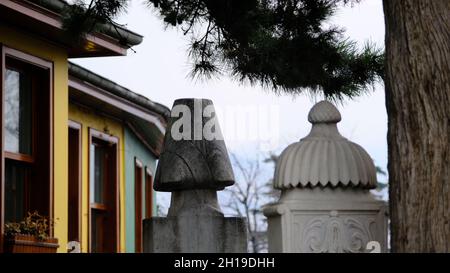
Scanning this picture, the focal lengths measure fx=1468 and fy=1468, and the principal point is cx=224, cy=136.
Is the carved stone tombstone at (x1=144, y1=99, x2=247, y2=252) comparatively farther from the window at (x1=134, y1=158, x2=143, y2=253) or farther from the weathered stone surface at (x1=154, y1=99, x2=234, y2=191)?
the window at (x1=134, y1=158, x2=143, y2=253)

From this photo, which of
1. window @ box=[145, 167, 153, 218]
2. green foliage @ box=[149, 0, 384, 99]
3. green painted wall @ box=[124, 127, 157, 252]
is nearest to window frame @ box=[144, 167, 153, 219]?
window @ box=[145, 167, 153, 218]

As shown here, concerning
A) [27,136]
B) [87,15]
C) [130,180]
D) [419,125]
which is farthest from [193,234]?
[130,180]

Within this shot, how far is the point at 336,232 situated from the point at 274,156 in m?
33.9

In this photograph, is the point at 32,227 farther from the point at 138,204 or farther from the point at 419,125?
the point at 138,204

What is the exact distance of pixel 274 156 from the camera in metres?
43.1

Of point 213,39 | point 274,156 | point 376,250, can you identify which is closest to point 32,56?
point 213,39

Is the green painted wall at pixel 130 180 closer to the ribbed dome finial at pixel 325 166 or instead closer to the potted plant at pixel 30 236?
the potted plant at pixel 30 236

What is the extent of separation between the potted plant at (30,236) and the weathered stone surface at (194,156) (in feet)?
7.10

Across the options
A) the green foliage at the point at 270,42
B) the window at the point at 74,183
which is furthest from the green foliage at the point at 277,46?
the window at the point at 74,183

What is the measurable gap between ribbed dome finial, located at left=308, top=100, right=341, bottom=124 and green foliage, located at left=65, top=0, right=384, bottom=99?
10.0 ft

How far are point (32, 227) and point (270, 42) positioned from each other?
10.5ft

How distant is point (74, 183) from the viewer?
60.1 ft

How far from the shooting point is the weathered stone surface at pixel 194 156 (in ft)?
41.2
